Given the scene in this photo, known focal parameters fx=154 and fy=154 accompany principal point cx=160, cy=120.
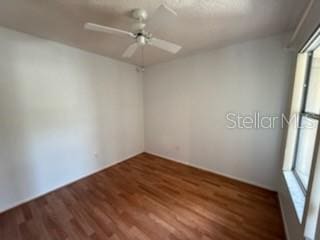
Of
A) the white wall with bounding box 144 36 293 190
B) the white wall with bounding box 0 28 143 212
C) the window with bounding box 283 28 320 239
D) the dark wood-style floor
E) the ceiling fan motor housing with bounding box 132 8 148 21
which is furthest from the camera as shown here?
the white wall with bounding box 144 36 293 190

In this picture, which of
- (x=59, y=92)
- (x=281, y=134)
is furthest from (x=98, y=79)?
(x=281, y=134)

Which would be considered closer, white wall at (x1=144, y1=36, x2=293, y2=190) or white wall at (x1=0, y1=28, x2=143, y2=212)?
white wall at (x1=0, y1=28, x2=143, y2=212)

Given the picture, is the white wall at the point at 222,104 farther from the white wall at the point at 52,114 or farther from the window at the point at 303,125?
the white wall at the point at 52,114

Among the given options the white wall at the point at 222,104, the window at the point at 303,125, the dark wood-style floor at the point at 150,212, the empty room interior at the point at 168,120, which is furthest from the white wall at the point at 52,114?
the window at the point at 303,125

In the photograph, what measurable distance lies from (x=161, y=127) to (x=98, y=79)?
5.83 ft

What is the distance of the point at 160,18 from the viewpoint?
176 cm

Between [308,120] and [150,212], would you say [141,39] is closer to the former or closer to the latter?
[308,120]

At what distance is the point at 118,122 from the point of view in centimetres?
353

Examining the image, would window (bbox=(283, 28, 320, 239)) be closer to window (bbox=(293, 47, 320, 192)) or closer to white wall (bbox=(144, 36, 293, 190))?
window (bbox=(293, 47, 320, 192))

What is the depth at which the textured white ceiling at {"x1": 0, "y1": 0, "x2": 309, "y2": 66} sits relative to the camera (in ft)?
4.95

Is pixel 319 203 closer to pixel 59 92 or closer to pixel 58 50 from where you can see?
pixel 59 92

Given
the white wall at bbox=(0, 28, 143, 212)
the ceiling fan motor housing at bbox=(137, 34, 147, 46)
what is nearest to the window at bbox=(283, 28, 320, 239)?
the ceiling fan motor housing at bbox=(137, 34, 147, 46)

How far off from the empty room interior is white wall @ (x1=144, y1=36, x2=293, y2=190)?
0.02 m

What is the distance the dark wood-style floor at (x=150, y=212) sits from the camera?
5.55 ft
